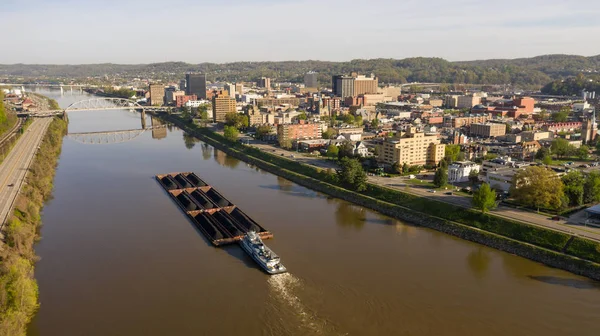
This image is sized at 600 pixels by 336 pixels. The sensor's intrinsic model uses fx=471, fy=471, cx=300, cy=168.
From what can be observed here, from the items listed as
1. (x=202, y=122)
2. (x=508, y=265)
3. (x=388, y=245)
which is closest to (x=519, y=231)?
(x=508, y=265)

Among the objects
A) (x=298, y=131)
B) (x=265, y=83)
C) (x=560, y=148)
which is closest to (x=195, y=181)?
(x=298, y=131)

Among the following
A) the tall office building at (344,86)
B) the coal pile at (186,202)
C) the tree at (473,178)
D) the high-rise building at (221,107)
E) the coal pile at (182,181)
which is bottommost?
the coal pile at (186,202)

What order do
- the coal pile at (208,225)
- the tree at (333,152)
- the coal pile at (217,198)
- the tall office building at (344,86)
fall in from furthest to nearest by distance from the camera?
the tall office building at (344,86), the tree at (333,152), the coal pile at (217,198), the coal pile at (208,225)

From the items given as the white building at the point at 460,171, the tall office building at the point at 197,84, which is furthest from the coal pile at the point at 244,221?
the tall office building at the point at 197,84

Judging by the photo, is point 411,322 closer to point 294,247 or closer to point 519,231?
point 294,247

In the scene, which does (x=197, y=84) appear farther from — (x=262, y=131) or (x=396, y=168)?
(x=396, y=168)

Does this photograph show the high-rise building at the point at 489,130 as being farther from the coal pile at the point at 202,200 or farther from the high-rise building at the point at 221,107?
the coal pile at the point at 202,200

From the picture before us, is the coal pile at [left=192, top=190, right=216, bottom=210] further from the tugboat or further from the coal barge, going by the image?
the tugboat
